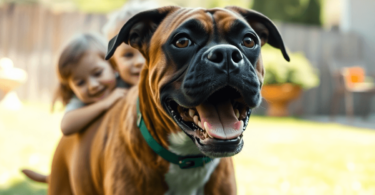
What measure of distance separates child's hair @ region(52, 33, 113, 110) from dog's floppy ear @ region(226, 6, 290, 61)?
4.34 feet

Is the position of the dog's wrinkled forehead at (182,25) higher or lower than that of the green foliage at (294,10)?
higher

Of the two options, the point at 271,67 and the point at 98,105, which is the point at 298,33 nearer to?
the point at 271,67

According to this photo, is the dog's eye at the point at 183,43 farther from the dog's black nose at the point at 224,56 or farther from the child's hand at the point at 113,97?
the child's hand at the point at 113,97

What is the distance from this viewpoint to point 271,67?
34.1 ft

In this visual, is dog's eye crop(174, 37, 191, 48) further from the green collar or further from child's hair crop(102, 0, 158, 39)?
child's hair crop(102, 0, 158, 39)

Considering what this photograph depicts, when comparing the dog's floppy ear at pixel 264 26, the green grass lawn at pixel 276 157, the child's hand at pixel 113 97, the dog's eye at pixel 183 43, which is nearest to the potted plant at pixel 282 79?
the green grass lawn at pixel 276 157

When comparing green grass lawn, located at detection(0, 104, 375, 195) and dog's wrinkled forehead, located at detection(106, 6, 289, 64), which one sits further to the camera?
green grass lawn, located at detection(0, 104, 375, 195)

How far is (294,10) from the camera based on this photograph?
16844 mm

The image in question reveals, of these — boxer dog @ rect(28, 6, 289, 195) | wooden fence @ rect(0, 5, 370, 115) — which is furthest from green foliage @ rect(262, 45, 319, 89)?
boxer dog @ rect(28, 6, 289, 195)

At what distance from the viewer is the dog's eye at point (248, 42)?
6.42 ft

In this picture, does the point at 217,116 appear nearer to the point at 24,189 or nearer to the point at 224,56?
the point at 224,56

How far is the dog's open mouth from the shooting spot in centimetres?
183

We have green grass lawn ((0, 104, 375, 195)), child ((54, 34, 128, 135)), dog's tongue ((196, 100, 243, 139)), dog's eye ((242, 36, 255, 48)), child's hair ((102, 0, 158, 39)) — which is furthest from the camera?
green grass lawn ((0, 104, 375, 195))

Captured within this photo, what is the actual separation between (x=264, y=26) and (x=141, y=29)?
769mm
